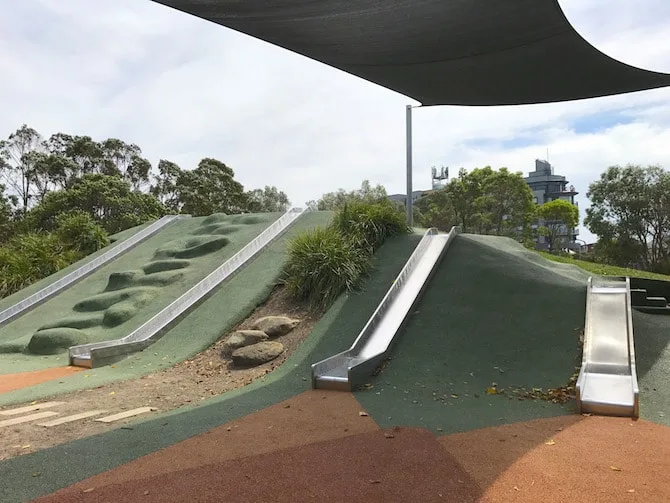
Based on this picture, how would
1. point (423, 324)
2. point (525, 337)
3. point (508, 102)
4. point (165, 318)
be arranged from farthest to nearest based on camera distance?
1. point (508, 102)
2. point (165, 318)
3. point (423, 324)
4. point (525, 337)

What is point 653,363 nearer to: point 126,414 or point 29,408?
point 126,414

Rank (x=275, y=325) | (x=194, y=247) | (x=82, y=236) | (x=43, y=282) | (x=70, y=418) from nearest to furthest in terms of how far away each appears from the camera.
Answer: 1. (x=70, y=418)
2. (x=275, y=325)
3. (x=194, y=247)
4. (x=43, y=282)
5. (x=82, y=236)

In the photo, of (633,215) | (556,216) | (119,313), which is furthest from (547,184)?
(119,313)

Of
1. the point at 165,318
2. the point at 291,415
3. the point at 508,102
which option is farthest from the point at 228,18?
the point at 508,102

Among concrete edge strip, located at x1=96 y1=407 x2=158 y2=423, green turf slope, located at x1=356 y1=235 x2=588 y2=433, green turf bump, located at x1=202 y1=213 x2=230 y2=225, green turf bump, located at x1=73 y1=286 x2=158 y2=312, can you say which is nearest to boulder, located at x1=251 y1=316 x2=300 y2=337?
green turf slope, located at x1=356 y1=235 x2=588 y2=433

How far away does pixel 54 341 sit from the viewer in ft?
27.5

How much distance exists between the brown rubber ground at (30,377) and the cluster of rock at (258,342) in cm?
214

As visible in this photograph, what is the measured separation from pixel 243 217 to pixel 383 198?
474 cm

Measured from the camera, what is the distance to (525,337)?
6.60 meters

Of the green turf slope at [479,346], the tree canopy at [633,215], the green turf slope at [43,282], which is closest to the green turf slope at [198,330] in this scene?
the green turf slope at [479,346]

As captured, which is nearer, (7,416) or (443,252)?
(7,416)

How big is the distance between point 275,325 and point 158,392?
2.26 m

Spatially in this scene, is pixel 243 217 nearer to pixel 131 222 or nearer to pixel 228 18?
pixel 228 18

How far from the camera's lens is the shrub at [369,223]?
9797 millimetres
